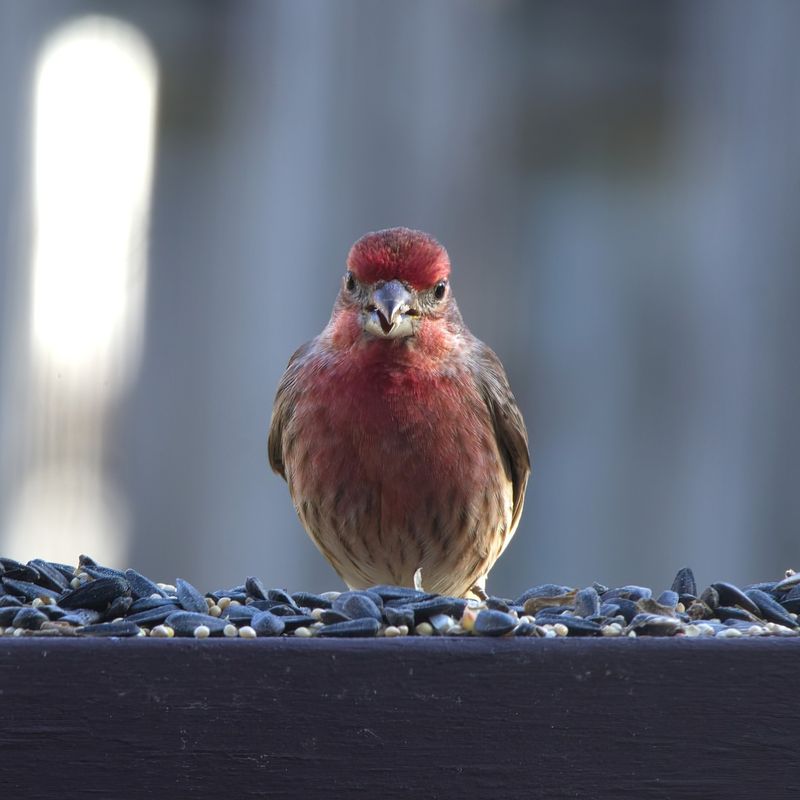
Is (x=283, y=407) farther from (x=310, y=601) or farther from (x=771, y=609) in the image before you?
(x=771, y=609)

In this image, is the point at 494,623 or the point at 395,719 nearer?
the point at 395,719

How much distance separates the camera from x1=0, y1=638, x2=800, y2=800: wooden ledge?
2510 mm

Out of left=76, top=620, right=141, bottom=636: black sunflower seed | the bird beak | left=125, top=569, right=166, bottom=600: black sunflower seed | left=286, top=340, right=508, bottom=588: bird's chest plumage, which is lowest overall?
left=76, top=620, right=141, bottom=636: black sunflower seed

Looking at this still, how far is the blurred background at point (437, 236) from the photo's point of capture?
627cm

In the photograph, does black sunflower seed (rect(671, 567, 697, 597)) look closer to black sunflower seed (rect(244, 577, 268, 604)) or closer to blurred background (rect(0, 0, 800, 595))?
black sunflower seed (rect(244, 577, 268, 604))

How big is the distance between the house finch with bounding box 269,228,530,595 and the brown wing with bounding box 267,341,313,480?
2 cm

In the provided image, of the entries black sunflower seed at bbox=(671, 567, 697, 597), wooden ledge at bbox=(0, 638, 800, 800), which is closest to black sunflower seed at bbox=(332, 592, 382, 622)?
wooden ledge at bbox=(0, 638, 800, 800)

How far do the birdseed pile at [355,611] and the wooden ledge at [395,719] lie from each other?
0.12 m

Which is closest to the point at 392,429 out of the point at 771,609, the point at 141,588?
the point at 141,588

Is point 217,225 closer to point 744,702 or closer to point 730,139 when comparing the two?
point 730,139

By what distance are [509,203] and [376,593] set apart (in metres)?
4.08

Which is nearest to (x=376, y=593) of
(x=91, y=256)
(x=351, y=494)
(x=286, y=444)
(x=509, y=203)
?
(x=351, y=494)

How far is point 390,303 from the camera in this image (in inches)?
167

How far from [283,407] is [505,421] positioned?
0.62 metres
